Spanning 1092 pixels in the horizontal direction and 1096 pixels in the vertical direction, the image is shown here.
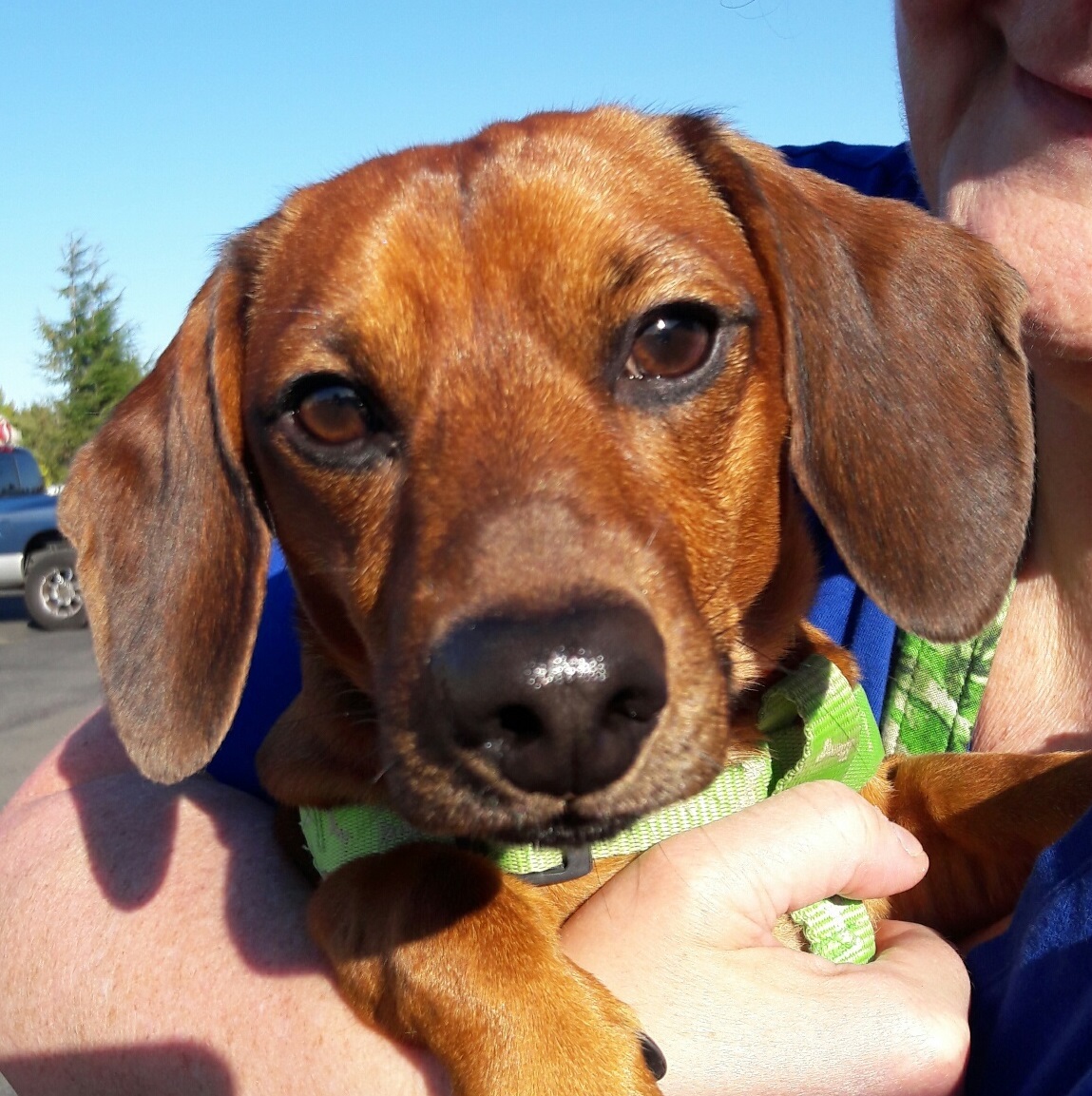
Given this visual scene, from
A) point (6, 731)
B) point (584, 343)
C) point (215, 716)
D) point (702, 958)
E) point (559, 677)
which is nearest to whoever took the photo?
point (559, 677)

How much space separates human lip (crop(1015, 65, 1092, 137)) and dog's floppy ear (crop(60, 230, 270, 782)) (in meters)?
1.60

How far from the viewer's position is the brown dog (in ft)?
4.83

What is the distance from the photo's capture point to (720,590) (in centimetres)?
187

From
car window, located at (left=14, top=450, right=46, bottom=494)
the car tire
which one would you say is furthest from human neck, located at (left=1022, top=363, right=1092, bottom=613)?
car window, located at (left=14, top=450, right=46, bottom=494)

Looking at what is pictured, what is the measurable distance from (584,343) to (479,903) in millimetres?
903

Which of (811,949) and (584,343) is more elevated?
(584,343)

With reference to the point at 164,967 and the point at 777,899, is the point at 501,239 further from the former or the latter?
the point at 164,967

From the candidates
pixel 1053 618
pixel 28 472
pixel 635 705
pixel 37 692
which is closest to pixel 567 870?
pixel 635 705

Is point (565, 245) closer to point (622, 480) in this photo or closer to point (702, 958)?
point (622, 480)

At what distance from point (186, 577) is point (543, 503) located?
2.88 feet

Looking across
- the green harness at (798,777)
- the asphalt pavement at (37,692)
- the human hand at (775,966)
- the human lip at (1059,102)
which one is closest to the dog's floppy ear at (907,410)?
the green harness at (798,777)

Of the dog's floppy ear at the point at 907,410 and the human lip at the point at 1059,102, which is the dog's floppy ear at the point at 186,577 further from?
the human lip at the point at 1059,102

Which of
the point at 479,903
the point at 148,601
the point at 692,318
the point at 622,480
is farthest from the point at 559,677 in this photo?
the point at 148,601

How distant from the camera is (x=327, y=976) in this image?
179 cm
